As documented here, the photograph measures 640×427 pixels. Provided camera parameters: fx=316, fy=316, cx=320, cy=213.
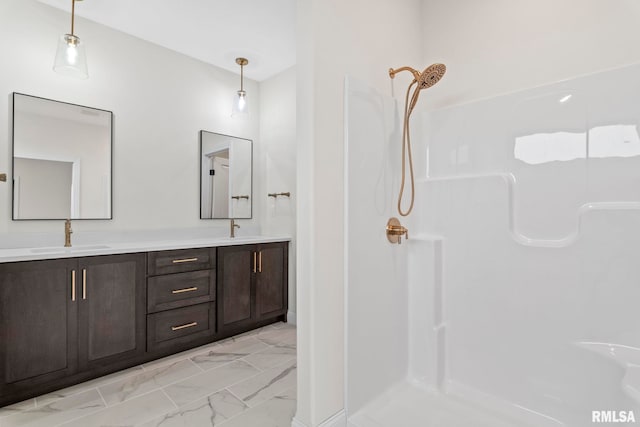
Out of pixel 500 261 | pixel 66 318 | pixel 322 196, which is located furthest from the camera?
pixel 66 318

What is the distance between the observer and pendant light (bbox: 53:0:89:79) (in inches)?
82.2

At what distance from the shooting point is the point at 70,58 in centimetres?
210

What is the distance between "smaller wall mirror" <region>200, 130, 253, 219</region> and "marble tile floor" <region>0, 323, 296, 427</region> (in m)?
1.40

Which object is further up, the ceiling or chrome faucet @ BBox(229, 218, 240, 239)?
the ceiling

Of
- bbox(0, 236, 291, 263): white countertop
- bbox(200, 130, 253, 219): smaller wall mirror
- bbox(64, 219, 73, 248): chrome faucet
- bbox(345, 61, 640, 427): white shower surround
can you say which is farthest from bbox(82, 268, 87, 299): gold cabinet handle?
bbox(345, 61, 640, 427): white shower surround

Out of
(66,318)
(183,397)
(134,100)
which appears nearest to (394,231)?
(183,397)

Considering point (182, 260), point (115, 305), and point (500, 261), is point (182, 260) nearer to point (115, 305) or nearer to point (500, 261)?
point (115, 305)

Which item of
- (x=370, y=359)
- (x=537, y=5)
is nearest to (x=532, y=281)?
(x=370, y=359)

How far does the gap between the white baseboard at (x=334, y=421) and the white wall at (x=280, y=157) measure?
1.70m

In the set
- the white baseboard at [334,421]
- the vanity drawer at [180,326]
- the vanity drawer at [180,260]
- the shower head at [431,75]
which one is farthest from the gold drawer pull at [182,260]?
the shower head at [431,75]

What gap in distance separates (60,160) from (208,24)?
60.6 inches

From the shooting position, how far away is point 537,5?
164cm

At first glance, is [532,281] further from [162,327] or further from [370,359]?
[162,327]

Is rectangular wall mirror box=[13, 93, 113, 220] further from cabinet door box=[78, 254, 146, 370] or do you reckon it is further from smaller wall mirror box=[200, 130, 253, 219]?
smaller wall mirror box=[200, 130, 253, 219]
